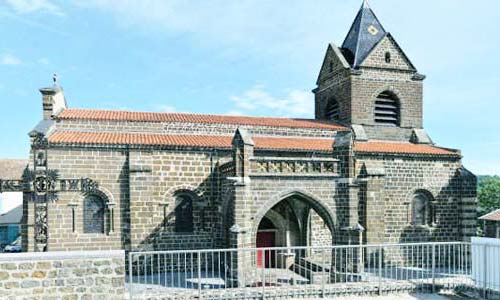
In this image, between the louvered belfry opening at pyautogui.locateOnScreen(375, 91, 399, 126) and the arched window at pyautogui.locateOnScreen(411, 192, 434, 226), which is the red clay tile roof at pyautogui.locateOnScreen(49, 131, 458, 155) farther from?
the arched window at pyautogui.locateOnScreen(411, 192, 434, 226)

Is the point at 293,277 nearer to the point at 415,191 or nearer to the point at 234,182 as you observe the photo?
the point at 234,182

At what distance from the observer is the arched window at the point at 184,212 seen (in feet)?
55.9

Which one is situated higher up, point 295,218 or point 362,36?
point 362,36

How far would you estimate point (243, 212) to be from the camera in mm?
13945

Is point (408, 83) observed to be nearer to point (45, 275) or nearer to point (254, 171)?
point (254, 171)

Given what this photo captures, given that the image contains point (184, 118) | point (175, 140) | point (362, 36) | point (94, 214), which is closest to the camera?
point (94, 214)

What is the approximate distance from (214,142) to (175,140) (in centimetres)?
176

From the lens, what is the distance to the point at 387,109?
23578 millimetres

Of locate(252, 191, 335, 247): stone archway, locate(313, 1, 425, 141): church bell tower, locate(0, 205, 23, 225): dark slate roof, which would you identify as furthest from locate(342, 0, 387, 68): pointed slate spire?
locate(0, 205, 23, 225): dark slate roof

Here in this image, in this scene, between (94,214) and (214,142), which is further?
(214,142)

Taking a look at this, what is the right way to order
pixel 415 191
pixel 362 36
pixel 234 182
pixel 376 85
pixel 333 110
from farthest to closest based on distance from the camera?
pixel 333 110 → pixel 362 36 → pixel 376 85 → pixel 415 191 → pixel 234 182

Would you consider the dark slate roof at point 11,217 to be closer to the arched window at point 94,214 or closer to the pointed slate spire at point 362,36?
the arched window at point 94,214

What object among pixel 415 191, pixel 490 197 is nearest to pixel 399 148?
pixel 415 191

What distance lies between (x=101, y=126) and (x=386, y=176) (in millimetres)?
13873
